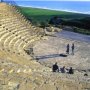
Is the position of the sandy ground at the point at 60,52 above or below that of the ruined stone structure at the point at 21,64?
below

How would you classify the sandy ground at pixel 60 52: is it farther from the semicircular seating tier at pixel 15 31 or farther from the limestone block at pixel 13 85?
the limestone block at pixel 13 85

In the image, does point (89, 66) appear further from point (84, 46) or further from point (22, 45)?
point (84, 46)

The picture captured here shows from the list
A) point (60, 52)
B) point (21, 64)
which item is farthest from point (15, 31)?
point (21, 64)

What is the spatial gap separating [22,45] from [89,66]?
363 inches

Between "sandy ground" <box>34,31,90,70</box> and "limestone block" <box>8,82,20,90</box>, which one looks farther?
"sandy ground" <box>34,31,90,70</box>

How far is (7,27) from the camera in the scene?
37250 mm

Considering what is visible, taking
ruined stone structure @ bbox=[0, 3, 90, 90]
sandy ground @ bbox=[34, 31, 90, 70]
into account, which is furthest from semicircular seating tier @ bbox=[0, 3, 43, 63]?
sandy ground @ bbox=[34, 31, 90, 70]

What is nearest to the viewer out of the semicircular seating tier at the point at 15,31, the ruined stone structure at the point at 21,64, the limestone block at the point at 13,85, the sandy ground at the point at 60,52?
the limestone block at the point at 13,85

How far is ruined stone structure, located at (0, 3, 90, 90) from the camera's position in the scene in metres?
12.7

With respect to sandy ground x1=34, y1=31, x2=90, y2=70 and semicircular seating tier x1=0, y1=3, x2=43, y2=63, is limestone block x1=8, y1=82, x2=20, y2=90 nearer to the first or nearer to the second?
sandy ground x1=34, y1=31, x2=90, y2=70

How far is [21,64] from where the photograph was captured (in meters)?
21.1

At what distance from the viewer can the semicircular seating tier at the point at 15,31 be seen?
108 ft

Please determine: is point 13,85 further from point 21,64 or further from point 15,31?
point 15,31

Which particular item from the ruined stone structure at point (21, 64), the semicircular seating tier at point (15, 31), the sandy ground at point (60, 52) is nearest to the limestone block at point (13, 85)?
the ruined stone structure at point (21, 64)
